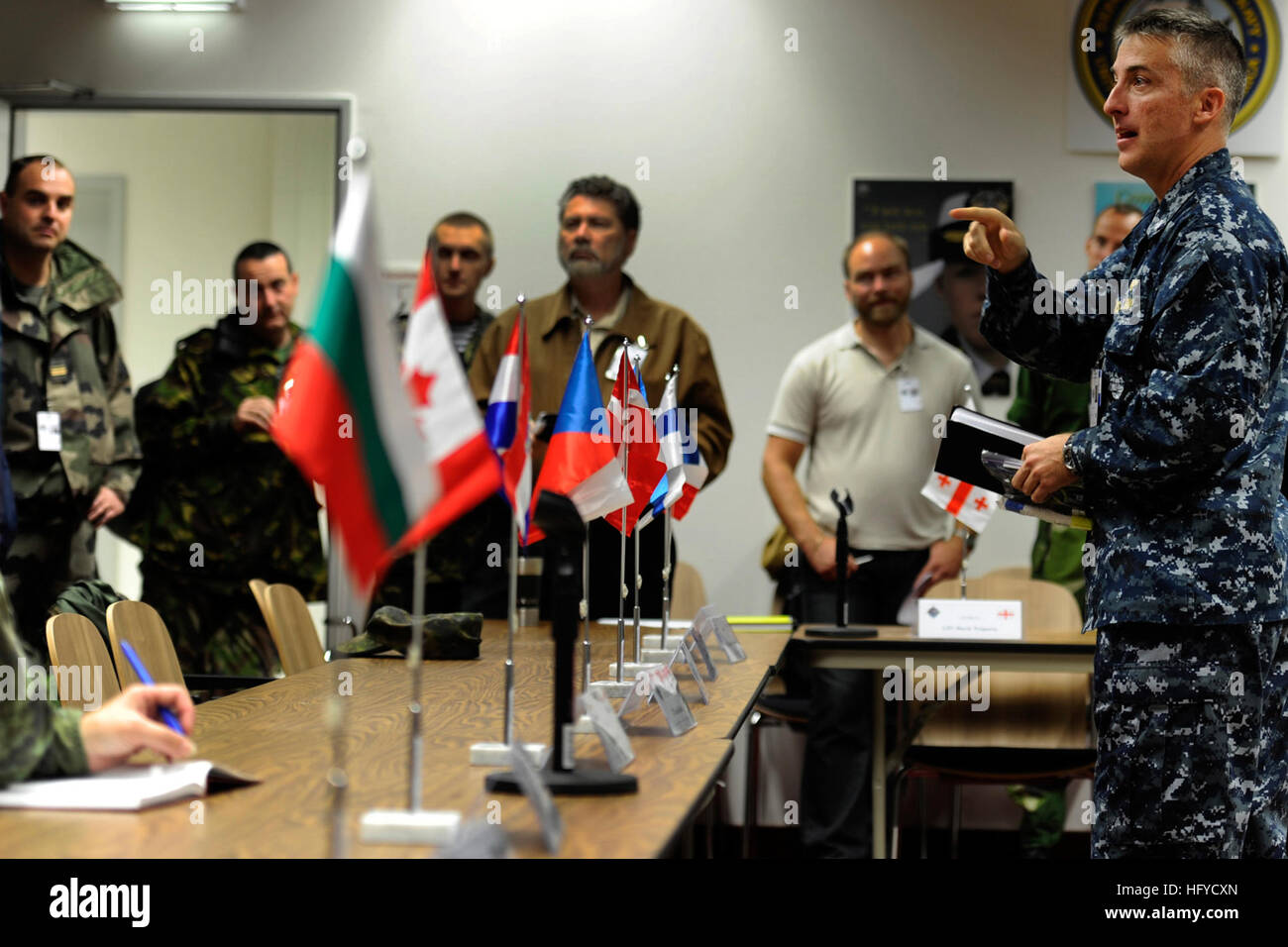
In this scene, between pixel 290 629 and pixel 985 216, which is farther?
pixel 290 629

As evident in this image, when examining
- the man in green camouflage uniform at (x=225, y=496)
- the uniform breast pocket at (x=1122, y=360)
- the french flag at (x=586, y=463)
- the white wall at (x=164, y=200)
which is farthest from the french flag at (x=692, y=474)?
the white wall at (x=164, y=200)

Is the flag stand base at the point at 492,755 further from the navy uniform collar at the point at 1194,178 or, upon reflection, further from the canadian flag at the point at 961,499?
the canadian flag at the point at 961,499

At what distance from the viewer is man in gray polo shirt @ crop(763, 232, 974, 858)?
4641 millimetres

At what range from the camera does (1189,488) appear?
229 centimetres

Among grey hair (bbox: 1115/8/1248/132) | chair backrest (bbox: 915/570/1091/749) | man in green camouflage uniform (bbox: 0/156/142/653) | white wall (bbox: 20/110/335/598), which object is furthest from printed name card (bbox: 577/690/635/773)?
white wall (bbox: 20/110/335/598)

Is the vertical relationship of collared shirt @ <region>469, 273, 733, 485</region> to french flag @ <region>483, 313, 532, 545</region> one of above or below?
above

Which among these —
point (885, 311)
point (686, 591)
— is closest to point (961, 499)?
point (885, 311)

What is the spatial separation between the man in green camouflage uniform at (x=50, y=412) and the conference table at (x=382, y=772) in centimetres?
208

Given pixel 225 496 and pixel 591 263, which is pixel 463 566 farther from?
pixel 591 263

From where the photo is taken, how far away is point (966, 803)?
5.23m

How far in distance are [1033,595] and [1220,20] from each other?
2.79m

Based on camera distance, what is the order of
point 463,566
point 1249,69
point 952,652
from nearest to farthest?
1. point 952,652
2. point 463,566
3. point 1249,69

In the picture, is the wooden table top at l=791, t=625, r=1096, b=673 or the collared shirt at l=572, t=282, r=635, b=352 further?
the collared shirt at l=572, t=282, r=635, b=352

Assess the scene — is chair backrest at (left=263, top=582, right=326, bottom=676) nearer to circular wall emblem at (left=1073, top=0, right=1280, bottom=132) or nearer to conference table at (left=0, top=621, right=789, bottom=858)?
conference table at (left=0, top=621, right=789, bottom=858)
